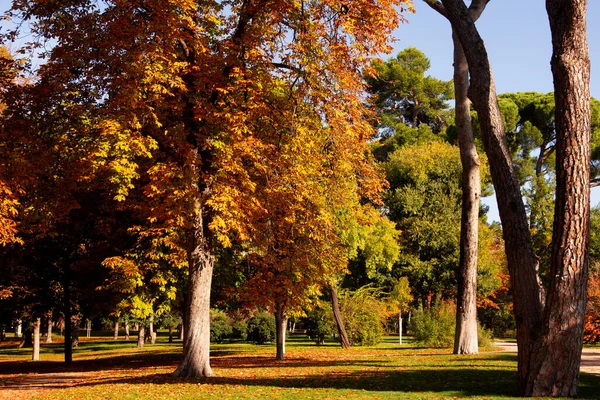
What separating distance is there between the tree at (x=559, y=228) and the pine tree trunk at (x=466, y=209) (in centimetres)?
878

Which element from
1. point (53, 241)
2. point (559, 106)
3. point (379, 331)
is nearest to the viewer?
point (559, 106)

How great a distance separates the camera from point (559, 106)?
10461mm

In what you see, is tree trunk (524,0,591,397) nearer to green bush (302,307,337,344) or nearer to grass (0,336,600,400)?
grass (0,336,600,400)

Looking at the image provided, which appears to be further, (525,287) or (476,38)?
(476,38)

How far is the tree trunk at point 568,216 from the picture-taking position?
9898mm

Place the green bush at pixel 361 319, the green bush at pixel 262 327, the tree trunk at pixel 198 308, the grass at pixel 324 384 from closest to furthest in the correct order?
the grass at pixel 324 384, the tree trunk at pixel 198 308, the green bush at pixel 361 319, the green bush at pixel 262 327

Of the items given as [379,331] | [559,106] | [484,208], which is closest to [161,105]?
[559,106]

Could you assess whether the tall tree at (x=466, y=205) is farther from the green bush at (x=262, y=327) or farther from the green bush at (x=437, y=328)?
the green bush at (x=262, y=327)

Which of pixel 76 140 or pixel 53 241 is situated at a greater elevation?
pixel 76 140

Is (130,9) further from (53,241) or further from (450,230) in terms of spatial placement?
(450,230)

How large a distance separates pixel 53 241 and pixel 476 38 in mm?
20572

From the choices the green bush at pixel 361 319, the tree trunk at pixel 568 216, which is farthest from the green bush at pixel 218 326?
the tree trunk at pixel 568 216

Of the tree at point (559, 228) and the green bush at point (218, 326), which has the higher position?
the tree at point (559, 228)

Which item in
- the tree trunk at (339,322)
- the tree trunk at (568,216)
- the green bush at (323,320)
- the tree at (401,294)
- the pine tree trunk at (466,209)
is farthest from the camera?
the tree at (401,294)
